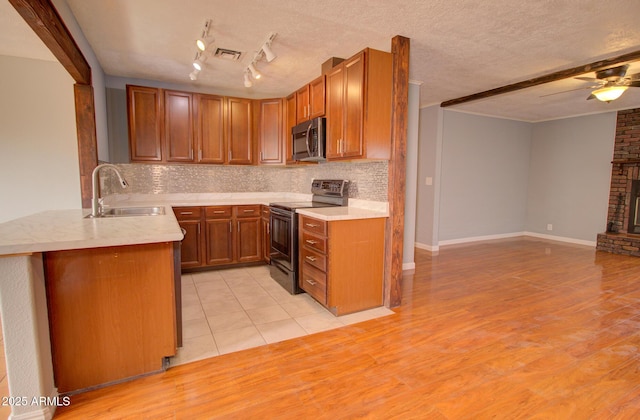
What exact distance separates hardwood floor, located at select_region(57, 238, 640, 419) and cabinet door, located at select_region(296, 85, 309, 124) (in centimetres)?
237

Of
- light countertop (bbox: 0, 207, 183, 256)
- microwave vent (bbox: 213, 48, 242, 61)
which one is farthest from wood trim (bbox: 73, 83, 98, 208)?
microwave vent (bbox: 213, 48, 242, 61)

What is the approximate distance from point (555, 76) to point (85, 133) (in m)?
5.17

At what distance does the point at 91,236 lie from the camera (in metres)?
1.67

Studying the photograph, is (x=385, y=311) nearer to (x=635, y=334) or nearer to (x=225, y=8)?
(x=635, y=334)

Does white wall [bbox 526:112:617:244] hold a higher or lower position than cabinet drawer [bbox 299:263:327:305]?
higher

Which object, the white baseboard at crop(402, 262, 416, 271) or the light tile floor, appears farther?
the white baseboard at crop(402, 262, 416, 271)

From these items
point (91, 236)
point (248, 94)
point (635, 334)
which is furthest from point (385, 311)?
point (248, 94)

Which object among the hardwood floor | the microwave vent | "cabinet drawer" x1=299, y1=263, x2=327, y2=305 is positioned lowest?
the hardwood floor

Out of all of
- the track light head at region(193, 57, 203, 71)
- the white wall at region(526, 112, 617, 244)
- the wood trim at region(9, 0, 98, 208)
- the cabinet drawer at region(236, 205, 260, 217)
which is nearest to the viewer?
the wood trim at region(9, 0, 98, 208)

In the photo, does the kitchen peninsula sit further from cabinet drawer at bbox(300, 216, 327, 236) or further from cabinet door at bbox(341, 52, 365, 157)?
cabinet door at bbox(341, 52, 365, 157)

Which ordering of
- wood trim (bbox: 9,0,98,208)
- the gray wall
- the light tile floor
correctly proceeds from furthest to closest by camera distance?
the gray wall < the light tile floor < wood trim (bbox: 9,0,98,208)

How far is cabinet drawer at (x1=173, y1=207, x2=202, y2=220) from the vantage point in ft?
12.6

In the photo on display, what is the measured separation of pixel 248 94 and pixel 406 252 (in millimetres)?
3274

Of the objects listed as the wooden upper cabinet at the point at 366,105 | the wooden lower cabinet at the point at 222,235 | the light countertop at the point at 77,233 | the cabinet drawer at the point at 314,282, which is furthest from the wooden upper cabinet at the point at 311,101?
the light countertop at the point at 77,233
